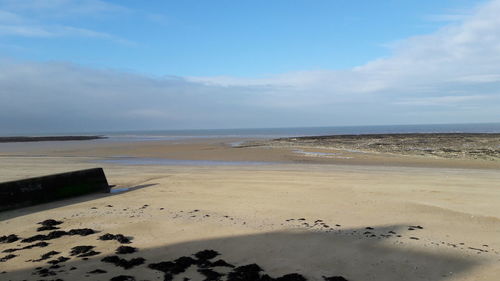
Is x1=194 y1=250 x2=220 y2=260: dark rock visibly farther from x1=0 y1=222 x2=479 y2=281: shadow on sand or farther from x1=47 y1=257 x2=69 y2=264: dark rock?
x1=47 y1=257 x2=69 y2=264: dark rock

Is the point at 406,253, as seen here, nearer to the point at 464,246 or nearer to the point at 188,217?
the point at 464,246

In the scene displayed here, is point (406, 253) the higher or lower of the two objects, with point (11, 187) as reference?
lower

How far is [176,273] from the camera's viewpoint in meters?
4.78

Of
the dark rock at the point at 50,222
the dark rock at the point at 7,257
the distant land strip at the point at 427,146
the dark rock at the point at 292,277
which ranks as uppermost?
the distant land strip at the point at 427,146

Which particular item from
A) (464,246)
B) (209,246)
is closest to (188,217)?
(209,246)

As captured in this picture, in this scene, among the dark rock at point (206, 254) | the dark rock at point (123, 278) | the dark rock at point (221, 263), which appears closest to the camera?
the dark rock at point (123, 278)

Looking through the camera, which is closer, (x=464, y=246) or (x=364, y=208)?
(x=464, y=246)

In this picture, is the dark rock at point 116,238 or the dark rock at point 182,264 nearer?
the dark rock at point 182,264

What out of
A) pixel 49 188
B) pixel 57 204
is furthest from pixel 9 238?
pixel 49 188

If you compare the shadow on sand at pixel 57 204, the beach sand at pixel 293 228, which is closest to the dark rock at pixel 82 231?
the beach sand at pixel 293 228

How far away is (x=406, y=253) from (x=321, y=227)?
1737 millimetres

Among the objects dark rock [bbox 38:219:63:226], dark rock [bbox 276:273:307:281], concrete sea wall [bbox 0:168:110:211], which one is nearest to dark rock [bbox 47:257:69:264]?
dark rock [bbox 38:219:63:226]

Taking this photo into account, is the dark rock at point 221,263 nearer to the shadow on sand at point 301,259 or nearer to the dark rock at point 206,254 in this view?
the shadow on sand at point 301,259

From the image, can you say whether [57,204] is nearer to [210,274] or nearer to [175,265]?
[175,265]
